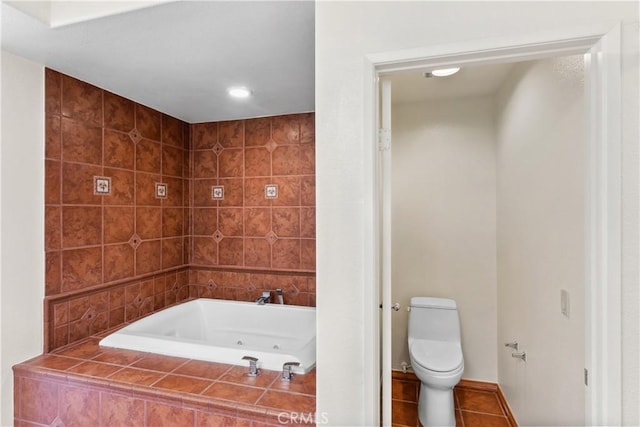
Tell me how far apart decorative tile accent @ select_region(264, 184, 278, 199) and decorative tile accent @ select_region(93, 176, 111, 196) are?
3.75ft

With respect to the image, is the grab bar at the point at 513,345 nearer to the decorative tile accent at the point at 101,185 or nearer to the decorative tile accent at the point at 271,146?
the decorative tile accent at the point at 271,146

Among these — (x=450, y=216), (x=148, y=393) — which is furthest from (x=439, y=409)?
(x=148, y=393)

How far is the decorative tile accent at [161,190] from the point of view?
2.68 meters

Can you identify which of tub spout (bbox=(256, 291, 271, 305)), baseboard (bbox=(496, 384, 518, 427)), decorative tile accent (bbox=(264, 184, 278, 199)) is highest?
decorative tile accent (bbox=(264, 184, 278, 199))

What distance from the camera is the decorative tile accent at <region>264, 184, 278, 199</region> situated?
2.79m

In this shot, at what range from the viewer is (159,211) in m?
2.70

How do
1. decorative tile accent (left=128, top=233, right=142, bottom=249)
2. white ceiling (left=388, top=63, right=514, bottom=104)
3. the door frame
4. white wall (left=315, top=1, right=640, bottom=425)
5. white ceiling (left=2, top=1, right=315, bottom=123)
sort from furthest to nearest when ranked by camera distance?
decorative tile accent (left=128, top=233, right=142, bottom=249)
white ceiling (left=388, top=63, right=514, bottom=104)
white ceiling (left=2, top=1, right=315, bottom=123)
white wall (left=315, top=1, right=640, bottom=425)
the door frame

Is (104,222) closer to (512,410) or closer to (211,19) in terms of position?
(211,19)

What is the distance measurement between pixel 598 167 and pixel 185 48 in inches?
71.6

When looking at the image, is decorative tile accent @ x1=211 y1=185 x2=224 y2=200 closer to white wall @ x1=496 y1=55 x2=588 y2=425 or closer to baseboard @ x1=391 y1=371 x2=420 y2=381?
baseboard @ x1=391 y1=371 x2=420 y2=381

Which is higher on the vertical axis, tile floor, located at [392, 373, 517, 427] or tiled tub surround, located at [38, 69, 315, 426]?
tiled tub surround, located at [38, 69, 315, 426]

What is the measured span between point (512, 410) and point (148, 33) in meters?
3.17

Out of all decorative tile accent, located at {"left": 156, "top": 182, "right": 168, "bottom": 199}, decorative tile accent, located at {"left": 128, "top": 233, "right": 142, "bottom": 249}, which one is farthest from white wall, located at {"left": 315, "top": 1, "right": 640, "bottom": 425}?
decorative tile accent, located at {"left": 156, "top": 182, "right": 168, "bottom": 199}

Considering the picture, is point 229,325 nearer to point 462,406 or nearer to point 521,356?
point 462,406
